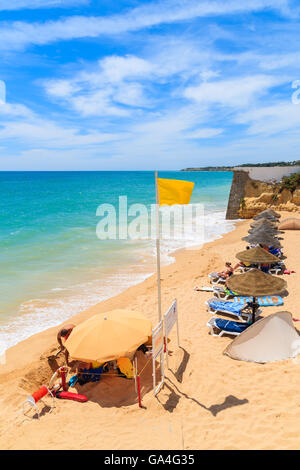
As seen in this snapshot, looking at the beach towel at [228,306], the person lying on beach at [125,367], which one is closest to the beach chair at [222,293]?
the beach towel at [228,306]

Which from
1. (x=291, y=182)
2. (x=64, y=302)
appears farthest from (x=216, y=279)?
(x=291, y=182)

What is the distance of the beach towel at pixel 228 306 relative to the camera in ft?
28.8

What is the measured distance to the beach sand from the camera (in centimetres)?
465

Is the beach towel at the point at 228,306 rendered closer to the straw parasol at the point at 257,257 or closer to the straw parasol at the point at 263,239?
the straw parasol at the point at 257,257

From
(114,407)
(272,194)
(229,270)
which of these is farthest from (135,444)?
(272,194)

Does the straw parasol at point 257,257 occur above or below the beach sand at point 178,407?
above

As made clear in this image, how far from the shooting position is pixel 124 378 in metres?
6.56

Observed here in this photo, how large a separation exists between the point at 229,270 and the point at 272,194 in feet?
60.8

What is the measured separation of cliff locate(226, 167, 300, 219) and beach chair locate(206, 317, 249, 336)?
2233 centimetres

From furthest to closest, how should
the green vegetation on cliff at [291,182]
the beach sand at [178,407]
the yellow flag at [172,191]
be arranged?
the green vegetation on cliff at [291,182] < the yellow flag at [172,191] < the beach sand at [178,407]

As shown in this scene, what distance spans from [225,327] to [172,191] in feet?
13.4

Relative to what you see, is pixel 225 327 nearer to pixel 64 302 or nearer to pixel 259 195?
pixel 64 302

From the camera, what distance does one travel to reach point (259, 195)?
29.0 m

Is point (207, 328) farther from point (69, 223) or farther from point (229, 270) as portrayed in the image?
point (69, 223)
